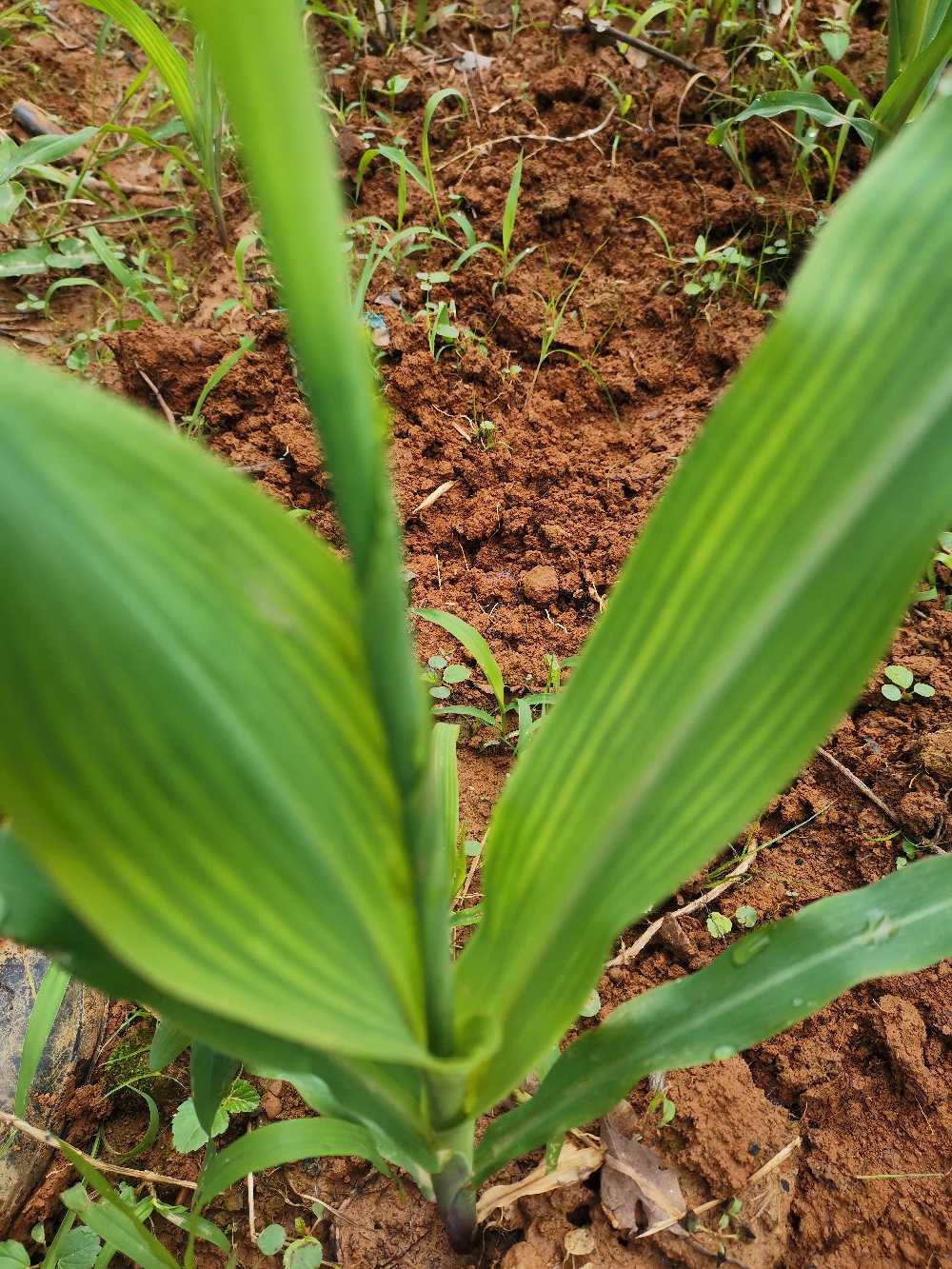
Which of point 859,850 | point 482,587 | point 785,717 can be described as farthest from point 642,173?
point 785,717

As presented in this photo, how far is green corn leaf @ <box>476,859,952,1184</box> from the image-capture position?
72 centimetres

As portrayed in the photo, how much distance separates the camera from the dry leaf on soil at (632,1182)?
3.07ft

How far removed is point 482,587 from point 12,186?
1.39 metres

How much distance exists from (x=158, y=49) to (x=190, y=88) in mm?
99

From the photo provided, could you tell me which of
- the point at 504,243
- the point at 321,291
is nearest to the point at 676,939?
the point at 321,291

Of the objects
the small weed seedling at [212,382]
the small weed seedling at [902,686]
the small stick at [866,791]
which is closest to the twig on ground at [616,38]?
the small weed seedling at [212,382]

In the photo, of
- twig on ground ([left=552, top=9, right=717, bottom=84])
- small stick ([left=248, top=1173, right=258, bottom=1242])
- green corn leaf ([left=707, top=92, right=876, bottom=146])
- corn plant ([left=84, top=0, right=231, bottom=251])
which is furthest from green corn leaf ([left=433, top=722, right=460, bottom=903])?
twig on ground ([left=552, top=9, right=717, bottom=84])

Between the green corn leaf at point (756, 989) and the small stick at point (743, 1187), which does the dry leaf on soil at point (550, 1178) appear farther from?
the green corn leaf at point (756, 989)

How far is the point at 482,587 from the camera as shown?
57.2 inches

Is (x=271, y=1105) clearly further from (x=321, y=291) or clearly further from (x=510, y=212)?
(x=510, y=212)

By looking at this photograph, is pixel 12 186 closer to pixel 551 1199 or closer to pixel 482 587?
pixel 482 587

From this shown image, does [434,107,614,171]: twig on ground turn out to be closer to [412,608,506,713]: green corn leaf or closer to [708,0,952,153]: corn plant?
[708,0,952,153]: corn plant

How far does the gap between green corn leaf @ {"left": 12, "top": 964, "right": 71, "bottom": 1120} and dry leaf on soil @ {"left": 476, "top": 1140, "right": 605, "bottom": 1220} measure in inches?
19.6

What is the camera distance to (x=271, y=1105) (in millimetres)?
1015
